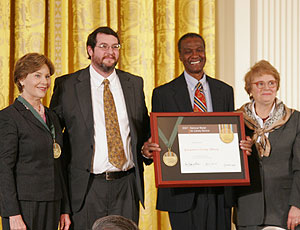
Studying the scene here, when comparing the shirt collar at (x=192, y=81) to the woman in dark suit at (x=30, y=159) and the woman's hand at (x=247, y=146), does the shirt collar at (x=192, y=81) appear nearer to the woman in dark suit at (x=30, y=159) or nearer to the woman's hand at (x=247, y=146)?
the woman's hand at (x=247, y=146)

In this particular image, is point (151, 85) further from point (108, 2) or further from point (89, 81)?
point (89, 81)

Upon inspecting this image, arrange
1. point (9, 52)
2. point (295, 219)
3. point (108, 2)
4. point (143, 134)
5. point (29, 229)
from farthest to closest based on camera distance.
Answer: point (108, 2)
point (9, 52)
point (143, 134)
point (295, 219)
point (29, 229)

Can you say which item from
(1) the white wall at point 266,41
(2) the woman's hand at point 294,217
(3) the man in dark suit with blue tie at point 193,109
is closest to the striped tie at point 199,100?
(3) the man in dark suit with blue tie at point 193,109

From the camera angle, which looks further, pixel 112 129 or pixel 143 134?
pixel 143 134

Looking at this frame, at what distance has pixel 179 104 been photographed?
3.07m

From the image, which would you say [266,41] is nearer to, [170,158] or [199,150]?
[199,150]

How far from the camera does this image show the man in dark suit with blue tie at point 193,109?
301 centimetres

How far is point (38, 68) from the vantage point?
9.09 feet

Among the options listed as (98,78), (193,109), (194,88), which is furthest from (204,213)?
(98,78)

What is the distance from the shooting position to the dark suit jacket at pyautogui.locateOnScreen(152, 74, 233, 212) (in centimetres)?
301

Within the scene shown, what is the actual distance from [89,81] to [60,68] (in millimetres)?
937

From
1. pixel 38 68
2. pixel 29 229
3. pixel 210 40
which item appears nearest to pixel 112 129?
pixel 38 68

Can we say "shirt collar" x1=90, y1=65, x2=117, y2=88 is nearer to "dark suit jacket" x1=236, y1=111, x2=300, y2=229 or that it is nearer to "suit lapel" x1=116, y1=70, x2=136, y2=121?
"suit lapel" x1=116, y1=70, x2=136, y2=121

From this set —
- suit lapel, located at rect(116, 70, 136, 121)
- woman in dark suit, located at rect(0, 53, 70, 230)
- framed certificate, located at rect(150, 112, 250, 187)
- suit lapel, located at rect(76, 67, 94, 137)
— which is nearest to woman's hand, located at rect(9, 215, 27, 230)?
woman in dark suit, located at rect(0, 53, 70, 230)
